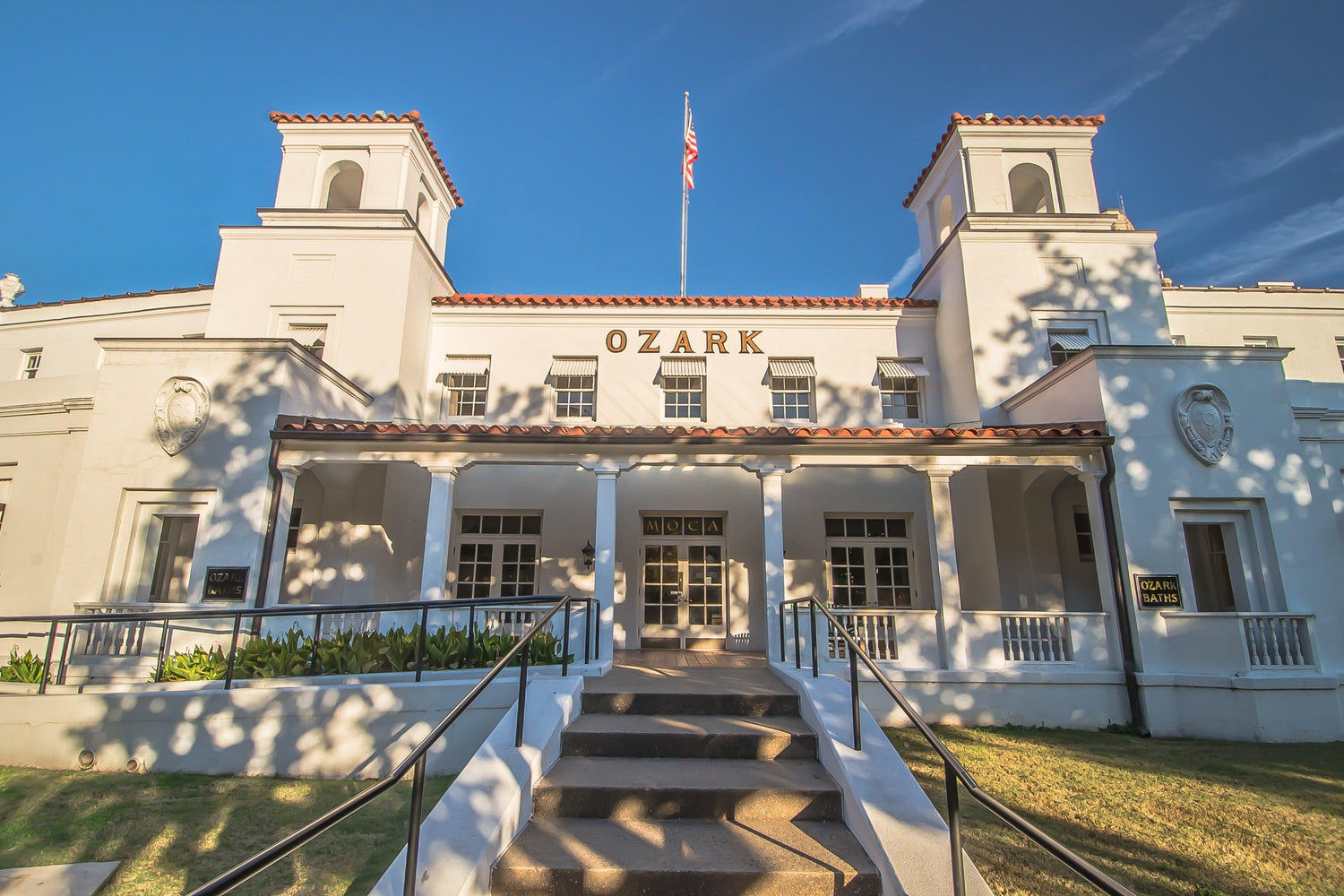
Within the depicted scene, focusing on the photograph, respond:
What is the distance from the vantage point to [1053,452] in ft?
35.3

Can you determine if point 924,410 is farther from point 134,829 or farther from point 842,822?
point 134,829

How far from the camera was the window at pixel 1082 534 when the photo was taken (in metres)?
13.1

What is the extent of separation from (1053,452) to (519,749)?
937 cm

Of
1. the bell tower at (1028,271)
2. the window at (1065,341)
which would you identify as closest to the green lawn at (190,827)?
the bell tower at (1028,271)

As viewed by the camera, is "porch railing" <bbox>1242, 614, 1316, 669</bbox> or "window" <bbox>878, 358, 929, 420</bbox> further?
"window" <bbox>878, 358, 929, 420</bbox>

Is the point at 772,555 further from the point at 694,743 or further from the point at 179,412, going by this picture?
the point at 179,412

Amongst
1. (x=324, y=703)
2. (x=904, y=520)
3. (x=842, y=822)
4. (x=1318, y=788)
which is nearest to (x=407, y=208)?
(x=324, y=703)

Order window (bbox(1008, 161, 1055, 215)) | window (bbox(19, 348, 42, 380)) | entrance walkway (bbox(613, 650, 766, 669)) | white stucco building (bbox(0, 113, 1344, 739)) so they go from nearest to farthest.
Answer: entrance walkway (bbox(613, 650, 766, 669)) < white stucco building (bbox(0, 113, 1344, 739)) < window (bbox(1008, 161, 1055, 215)) < window (bbox(19, 348, 42, 380))

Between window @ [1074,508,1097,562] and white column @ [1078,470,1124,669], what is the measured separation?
2698 mm

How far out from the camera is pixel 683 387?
1512cm

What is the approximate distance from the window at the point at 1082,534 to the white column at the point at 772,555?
663 centimetres

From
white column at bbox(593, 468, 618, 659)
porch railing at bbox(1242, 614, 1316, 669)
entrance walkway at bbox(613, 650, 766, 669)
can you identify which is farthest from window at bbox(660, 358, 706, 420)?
porch railing at bbox(1242, 614, 1316, 669)

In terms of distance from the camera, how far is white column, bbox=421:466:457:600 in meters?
10.3

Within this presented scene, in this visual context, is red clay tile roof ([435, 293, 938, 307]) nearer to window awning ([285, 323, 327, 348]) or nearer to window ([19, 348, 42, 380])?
window awning ([285, 323, 327, 348])
